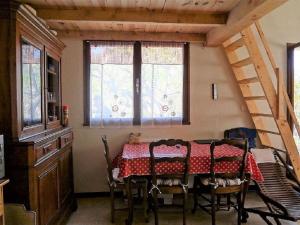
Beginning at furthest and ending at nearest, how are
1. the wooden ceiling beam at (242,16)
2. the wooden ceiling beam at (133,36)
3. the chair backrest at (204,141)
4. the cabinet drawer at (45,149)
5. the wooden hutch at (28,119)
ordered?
the wooden ceiling beam at (133,36) < the chair backrest at (204,141) < the wooden ceiling beam at (242,16) < the cabinet drawer at (45,149) < the wooden hutch at (28,119)

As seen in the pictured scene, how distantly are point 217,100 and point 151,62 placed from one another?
49.1 inches

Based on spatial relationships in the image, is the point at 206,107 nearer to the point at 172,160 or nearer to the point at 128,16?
the point at 172,160

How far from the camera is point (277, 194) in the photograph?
3.65m

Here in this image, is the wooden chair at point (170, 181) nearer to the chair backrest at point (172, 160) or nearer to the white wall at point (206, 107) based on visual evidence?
the chair backrest at point (172, 160)

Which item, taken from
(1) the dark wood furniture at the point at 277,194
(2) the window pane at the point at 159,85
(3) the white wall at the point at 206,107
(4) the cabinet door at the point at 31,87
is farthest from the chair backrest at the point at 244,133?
(4) the cabinet door at the point at 31,87

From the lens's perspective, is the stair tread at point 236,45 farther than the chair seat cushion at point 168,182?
Yes

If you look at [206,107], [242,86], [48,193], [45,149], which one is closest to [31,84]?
[45,149]

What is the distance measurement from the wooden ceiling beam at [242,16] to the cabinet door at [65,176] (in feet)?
8.38

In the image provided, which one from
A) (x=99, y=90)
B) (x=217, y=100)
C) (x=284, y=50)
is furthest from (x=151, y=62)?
(x=284, y=50)

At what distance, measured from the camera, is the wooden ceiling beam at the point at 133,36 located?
4.43 metres

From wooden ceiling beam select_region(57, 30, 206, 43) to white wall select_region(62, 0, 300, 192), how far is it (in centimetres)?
19

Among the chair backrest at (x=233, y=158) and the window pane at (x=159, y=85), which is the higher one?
the window pane at (x=159, y=85)

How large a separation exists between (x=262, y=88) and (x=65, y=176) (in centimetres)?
280

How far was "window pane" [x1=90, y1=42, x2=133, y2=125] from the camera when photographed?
449cm
